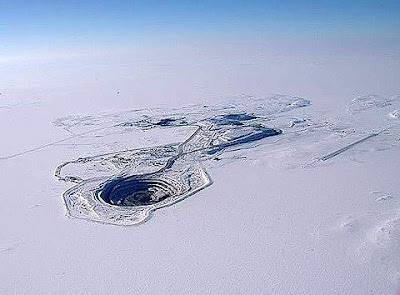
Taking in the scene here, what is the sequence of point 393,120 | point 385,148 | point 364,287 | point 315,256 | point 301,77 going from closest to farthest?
point 364,287
point 315,256
point 385,148
point 393,120
point 301,77

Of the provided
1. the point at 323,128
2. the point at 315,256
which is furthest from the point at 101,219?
the point at 323,128

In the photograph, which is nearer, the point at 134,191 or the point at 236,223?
the point at 236,223

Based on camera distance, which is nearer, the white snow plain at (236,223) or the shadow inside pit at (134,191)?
the white snow plain at (236,223)

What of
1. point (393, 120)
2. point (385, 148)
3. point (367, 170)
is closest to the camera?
point (367, 170)

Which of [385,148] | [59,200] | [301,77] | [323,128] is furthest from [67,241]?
[301,77]

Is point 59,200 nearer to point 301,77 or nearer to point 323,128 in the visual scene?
point 323,128

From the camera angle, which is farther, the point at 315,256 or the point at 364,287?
the point at 315,256

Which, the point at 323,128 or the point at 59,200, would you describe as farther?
the point at 323,128

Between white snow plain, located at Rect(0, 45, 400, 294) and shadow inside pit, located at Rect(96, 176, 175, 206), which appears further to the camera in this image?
shadow inside pit, located at Rect(96, 176, 175, 206)

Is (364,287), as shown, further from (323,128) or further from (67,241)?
(323,128)
